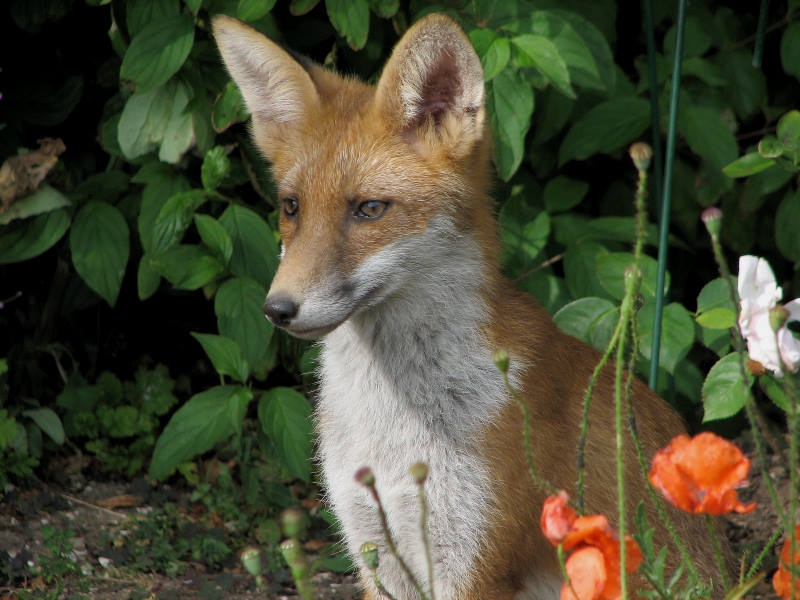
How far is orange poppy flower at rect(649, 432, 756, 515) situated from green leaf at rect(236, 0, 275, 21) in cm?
200

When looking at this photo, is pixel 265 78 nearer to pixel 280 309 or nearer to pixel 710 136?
pixel 280 309

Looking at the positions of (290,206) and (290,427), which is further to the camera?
(290,427)

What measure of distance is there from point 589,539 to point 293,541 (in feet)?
1.60

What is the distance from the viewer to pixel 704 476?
1.57 m

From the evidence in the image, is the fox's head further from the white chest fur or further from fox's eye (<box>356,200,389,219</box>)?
the white chest fur

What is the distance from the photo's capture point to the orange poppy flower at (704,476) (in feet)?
5.13

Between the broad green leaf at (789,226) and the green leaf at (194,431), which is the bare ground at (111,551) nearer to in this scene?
the green leaf at (194,431)

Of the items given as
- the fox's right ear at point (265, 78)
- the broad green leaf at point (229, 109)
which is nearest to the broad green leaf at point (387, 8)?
the broad green leaf at point (229, 109)

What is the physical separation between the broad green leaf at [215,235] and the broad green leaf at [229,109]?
30cm

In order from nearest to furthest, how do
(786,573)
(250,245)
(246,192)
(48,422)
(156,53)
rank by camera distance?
(786,573) < (156,53) < (250,245) < (48,422) < (246,192)

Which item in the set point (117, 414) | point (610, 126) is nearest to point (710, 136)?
point (610, 126)

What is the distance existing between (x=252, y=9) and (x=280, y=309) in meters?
1.18

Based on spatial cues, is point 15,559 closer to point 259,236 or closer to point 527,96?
point 259,236

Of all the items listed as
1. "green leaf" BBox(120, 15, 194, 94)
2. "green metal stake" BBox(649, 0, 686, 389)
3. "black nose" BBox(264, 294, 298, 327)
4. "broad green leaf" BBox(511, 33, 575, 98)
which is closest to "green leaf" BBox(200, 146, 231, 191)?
"green leaf" BBox(120, 15, 194, 94)
